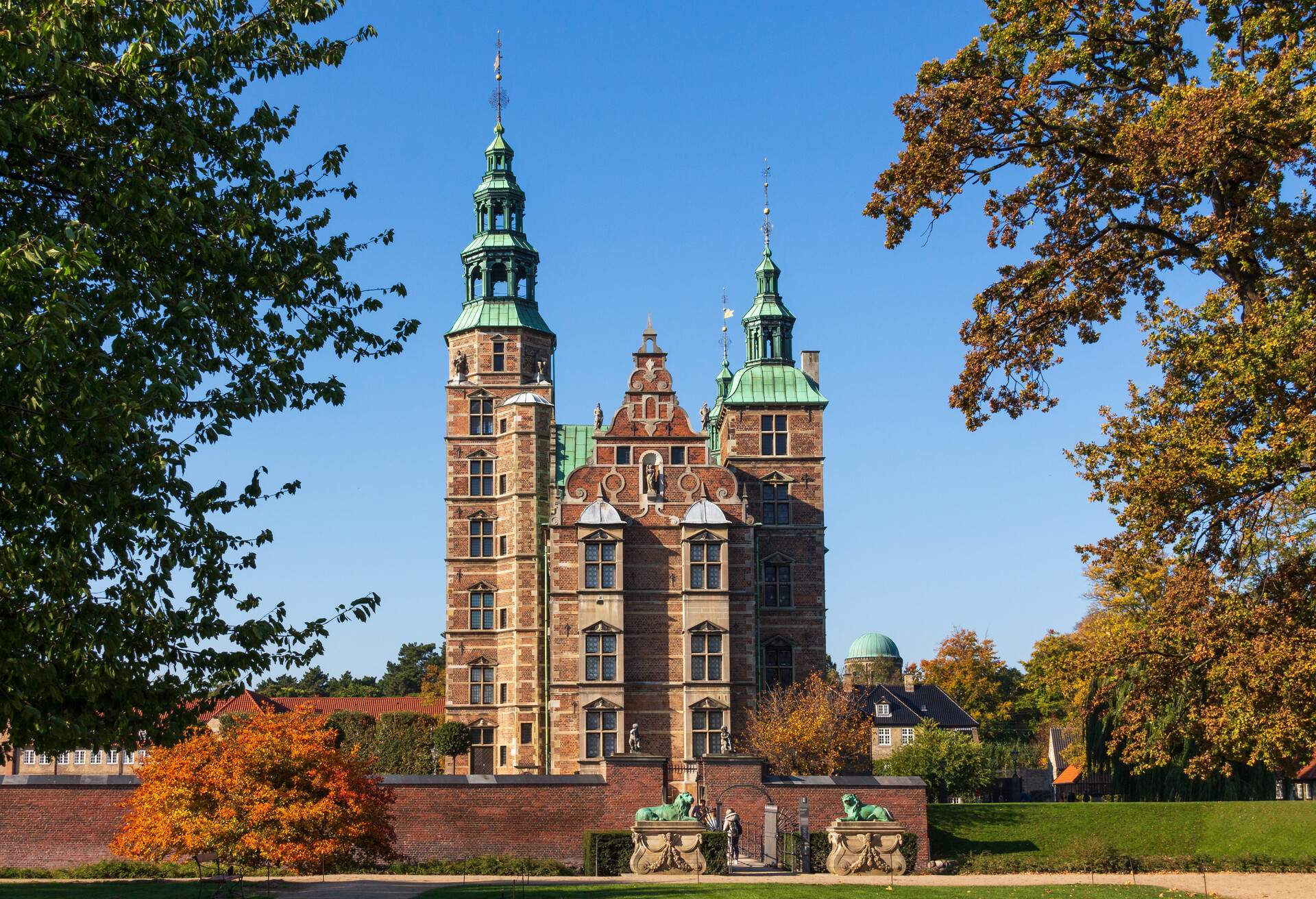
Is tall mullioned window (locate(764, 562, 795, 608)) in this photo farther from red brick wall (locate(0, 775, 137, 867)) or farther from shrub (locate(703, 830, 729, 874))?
red brick wall (locate(0, 775, 137, 867))

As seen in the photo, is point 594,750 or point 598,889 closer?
point 598,889

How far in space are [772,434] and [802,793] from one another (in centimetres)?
2177

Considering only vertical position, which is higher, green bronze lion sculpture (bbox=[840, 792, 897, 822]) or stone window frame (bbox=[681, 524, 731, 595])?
stone window frame (bbox=[681, 524, 731, 595])

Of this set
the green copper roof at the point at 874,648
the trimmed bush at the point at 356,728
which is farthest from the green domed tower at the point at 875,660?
the trimmed bush at the point at 356,728

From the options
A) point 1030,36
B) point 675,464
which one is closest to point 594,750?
point 675,464

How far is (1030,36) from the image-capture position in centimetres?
1738

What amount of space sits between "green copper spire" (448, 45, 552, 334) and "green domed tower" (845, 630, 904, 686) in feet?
205

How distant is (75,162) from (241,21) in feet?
9.36

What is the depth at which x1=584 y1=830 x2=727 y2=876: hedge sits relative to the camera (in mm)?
29656

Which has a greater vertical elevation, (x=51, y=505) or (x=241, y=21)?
(x=241, y=21)

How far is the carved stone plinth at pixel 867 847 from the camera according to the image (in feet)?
101

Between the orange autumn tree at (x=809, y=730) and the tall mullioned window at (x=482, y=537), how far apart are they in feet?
38.4

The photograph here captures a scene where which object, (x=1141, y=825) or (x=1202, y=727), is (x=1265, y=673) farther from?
(x=1141, y=825)

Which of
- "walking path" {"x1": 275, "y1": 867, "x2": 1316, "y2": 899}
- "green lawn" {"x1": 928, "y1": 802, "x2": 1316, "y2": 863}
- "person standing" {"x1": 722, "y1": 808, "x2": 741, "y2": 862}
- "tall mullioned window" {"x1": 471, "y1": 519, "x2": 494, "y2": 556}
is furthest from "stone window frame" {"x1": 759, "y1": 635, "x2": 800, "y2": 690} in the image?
"walking path" {"x1": 275, "y1": 867, "x2": 1316, "y2": 899}
